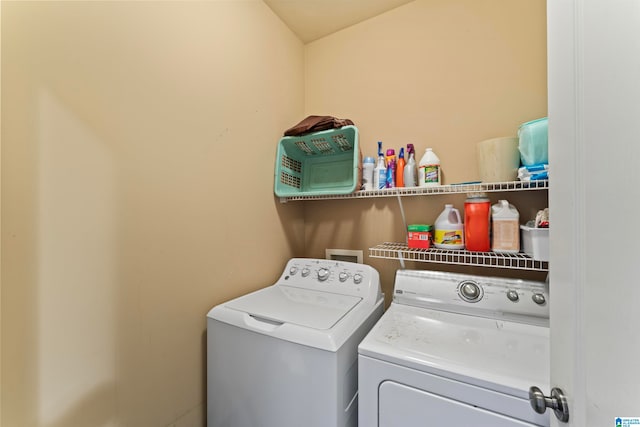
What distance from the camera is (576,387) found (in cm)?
46

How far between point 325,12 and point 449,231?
5.49 ft

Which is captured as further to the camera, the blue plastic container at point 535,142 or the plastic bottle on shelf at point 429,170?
the plastic bottle on shelf at point 429,170

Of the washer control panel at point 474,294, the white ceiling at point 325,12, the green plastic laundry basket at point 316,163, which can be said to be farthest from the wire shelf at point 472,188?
the white ceiling at point 325,12

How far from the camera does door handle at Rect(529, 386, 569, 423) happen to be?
0.49 metres

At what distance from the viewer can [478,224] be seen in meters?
1.19

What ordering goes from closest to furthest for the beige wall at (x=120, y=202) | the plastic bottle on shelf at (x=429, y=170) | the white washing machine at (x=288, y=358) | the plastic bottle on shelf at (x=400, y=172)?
the beige wall at (x=120, y=202) < the white washing machine at (x=288, y=358) < the plastic bottle on shelf at (x=429, y=170) < the plastic bottle on shelf at (x=400, y=172)

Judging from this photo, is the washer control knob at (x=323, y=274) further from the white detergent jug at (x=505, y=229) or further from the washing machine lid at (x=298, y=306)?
the white detergent jug at (x=505, y=229)

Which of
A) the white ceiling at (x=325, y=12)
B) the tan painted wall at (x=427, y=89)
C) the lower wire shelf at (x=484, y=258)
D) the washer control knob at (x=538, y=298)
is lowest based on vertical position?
the washer control knob at (x=538, y=298)

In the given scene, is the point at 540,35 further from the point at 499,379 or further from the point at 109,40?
the point at 109,40

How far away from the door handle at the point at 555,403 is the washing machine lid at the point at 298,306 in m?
0.60

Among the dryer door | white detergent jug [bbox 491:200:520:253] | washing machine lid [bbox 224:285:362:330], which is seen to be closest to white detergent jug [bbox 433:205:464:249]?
white detergent jug [bbox 491:200:520:253]

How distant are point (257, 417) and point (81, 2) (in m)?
1.67

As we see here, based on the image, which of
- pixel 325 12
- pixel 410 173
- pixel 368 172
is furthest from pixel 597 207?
pixel 325 12

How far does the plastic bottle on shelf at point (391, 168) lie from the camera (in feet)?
4.99
